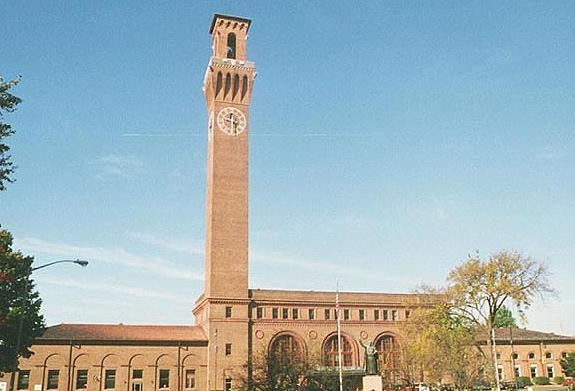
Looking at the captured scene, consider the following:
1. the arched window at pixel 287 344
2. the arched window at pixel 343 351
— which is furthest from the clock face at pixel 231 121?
the arched window at pixel 343 351

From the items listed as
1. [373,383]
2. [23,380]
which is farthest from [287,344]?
[373,383]

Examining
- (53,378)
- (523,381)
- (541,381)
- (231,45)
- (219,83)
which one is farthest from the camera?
(541,381)

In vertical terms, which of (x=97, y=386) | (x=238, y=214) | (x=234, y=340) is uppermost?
(x=238, y=214)

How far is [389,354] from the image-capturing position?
68.7 metres

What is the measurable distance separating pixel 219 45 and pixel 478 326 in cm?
4165

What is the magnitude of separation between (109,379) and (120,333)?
4563mm

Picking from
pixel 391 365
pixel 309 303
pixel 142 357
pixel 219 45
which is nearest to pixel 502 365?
pixel 391 365

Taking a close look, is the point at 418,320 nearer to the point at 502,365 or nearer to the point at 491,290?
the point at 491,290

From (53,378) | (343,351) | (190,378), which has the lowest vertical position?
(190,378)

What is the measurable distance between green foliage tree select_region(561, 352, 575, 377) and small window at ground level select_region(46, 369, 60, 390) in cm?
5594

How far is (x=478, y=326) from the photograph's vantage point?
48.5 m

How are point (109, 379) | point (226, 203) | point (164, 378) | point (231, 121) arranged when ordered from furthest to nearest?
point (231, 121) < point (226, 203) < point (164, 378) < point (109, 379)

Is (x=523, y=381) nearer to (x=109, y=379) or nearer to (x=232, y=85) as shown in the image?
(x=109, y=379)

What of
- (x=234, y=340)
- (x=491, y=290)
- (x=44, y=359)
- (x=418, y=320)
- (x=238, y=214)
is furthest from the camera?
(x=238, y=214)
